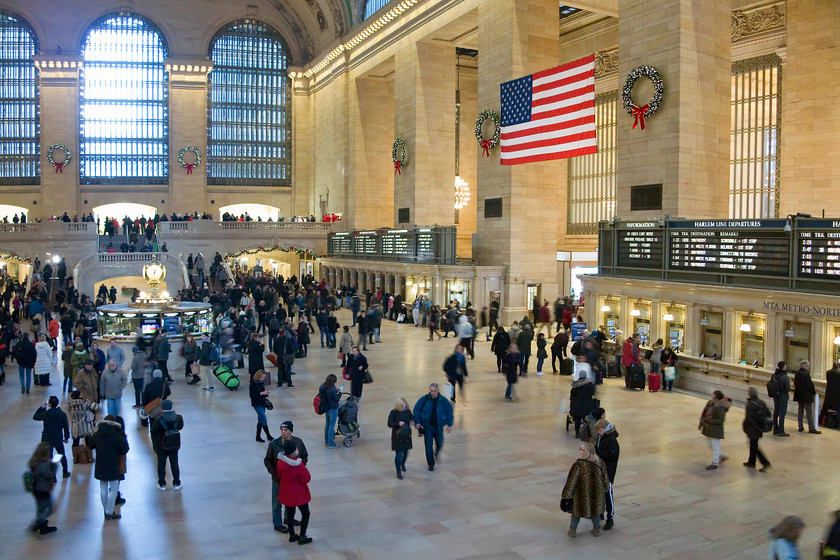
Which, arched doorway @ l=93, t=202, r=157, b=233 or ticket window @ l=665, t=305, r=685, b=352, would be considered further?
arched doorway @ l=93, t=202, r=157, b=233

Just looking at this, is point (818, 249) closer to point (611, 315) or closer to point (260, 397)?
point (611, 315)

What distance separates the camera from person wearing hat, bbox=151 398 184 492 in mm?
8594

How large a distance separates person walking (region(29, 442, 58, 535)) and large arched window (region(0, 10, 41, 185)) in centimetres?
4326

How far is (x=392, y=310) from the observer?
1066 inches

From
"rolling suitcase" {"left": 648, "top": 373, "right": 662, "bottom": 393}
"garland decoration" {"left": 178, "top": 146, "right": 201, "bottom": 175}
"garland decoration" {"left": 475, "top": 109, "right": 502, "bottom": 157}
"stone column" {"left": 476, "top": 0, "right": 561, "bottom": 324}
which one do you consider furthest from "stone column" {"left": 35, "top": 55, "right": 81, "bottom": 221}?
"rolling suitcase" {"left": 648, "top": 373, "right": 662, "bottom": 393}

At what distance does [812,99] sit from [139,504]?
20422 millimetres

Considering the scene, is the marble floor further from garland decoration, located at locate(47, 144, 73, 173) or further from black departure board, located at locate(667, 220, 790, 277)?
garland decoration, located at locate(47, 144, 73, 173)

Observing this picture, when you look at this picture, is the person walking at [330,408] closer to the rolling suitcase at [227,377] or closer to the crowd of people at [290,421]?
the crowd of people at [290,421]

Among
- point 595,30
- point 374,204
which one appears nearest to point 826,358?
point 595,30

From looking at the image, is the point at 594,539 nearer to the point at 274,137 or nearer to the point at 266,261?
the point at 266,261

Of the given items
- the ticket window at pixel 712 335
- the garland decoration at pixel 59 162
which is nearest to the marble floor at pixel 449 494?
the ticket window at pixel 712 335

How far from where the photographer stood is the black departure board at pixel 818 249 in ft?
41.0

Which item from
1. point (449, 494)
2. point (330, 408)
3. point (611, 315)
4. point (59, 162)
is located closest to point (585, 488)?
point (449, 494)

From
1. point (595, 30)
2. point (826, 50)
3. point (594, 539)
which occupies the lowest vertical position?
point (594, 539)
